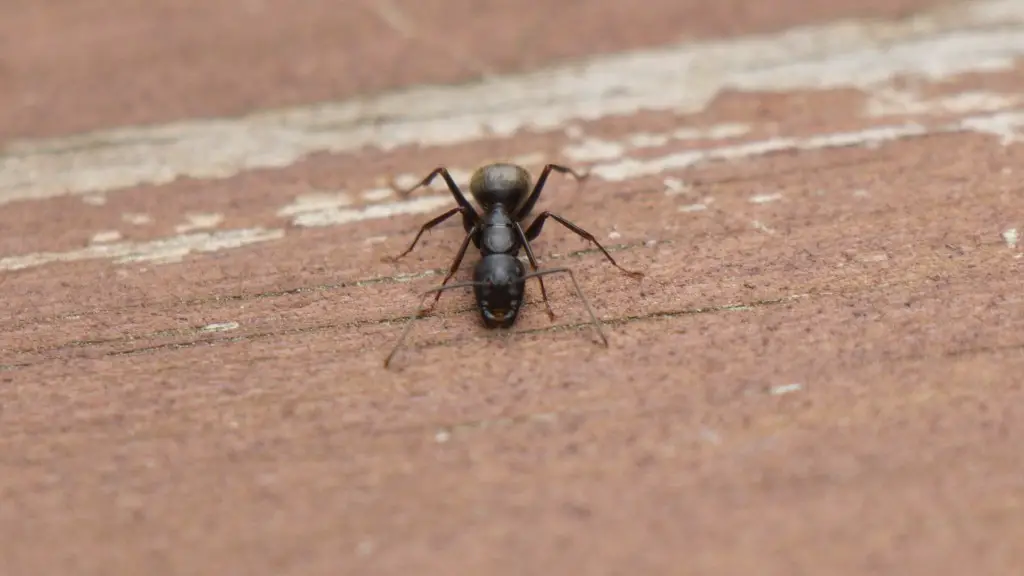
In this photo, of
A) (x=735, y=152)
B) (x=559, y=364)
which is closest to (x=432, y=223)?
(x=559, y=364)

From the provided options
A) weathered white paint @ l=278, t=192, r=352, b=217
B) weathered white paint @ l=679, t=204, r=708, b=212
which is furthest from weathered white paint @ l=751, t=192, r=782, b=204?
weathered white paint @ l=278, t=192, r=352, b=217

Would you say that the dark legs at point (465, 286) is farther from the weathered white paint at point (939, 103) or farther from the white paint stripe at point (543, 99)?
the weathered white paint at point (939, 103)

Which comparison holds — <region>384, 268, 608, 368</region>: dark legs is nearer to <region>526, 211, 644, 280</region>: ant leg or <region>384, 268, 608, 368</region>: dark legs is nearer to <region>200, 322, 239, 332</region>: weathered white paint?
<region>526, 211, 644, 280</region>: ant leg

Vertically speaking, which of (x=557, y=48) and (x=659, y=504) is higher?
(x=557, y=48)

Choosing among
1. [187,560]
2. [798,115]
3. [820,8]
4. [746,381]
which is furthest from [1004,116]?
[187,560]

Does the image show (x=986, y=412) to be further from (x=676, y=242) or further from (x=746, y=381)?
(x=676, y=242)

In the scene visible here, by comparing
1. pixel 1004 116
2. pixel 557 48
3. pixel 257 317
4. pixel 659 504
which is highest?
pixel 557 48

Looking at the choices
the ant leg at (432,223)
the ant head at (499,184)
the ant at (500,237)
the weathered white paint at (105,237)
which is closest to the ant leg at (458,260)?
the ant at (500,237)
